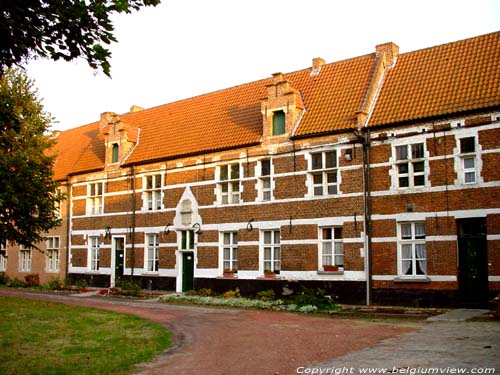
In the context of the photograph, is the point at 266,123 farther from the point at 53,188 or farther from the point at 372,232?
the point at 53,188

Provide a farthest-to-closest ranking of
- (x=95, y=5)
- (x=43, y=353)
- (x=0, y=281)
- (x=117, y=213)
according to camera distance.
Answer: (x=0, y=281) < (x=117, y=213) < (x=43, y=353) < (x=95, y=5)

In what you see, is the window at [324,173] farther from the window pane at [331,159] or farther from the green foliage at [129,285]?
the green foliage at [129,285]

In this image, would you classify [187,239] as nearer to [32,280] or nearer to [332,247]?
[332,247]

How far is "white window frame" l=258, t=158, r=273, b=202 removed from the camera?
79.2ft

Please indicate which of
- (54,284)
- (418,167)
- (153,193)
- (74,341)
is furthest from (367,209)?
(54,284)

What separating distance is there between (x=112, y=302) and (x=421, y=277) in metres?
12.9

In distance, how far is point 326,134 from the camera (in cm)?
2238

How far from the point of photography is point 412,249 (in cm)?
1988

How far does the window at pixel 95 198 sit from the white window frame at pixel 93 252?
159cm

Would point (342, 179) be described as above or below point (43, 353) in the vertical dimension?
above

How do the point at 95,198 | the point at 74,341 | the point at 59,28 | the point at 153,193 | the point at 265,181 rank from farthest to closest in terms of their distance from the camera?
the point at 95,198 < the point at 153,193 < the point at 265,181 < the point at 74,341 < the point at 59,28

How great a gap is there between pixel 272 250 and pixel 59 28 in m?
17.4

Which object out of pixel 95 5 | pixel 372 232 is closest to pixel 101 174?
pixel 372 232

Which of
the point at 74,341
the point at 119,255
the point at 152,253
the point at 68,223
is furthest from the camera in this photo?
the point at 68,223
